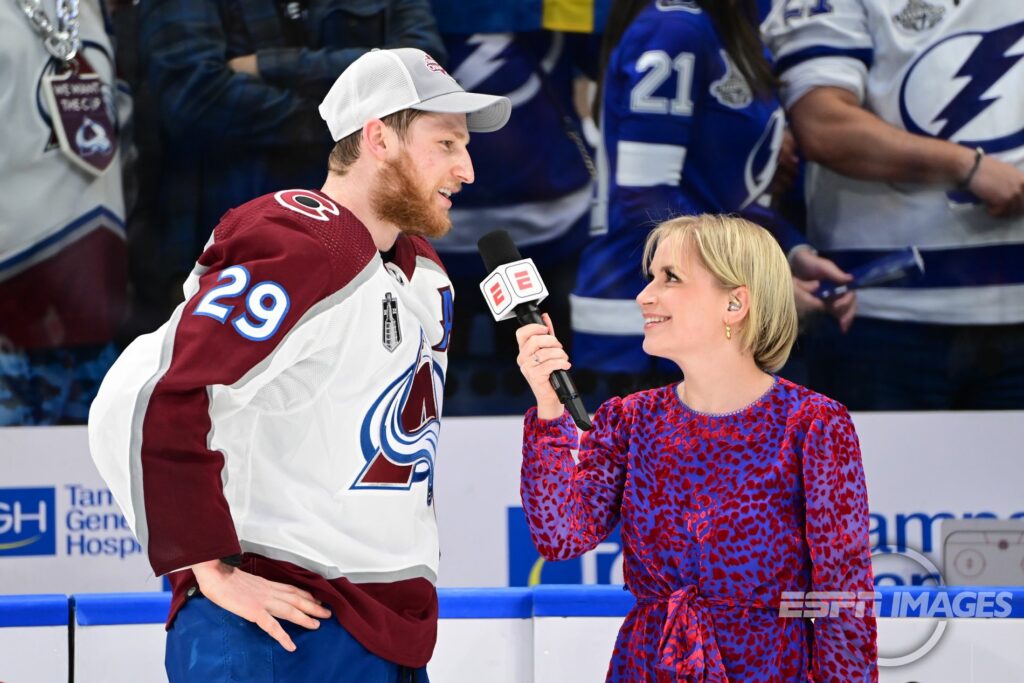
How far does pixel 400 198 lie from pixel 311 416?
1.23 ft

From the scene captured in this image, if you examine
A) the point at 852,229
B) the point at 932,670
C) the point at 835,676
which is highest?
the point at 852,229

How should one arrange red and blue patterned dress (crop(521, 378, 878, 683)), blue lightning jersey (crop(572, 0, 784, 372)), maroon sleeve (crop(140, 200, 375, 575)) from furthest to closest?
1. blue lightning jersey (crop(572, 0, 784, 372))
2. red and blue patterned dress (crop(521, 378, 878, 683))
3. maroon sleeve (crop(140, 200, 375, 575))

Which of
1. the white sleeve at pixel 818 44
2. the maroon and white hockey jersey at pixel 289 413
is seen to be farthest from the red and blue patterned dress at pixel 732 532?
the white sleeve at pixel 818 44

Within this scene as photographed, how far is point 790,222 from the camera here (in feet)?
12.4

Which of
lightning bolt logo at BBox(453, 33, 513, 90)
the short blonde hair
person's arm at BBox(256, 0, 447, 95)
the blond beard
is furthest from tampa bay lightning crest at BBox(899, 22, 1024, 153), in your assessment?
the blond beard

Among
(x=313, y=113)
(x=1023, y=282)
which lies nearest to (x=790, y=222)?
(x=1023, y=282)

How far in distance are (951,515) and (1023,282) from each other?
2.72 ft

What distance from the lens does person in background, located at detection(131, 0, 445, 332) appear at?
3.73 meters

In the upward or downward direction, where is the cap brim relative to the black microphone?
upward

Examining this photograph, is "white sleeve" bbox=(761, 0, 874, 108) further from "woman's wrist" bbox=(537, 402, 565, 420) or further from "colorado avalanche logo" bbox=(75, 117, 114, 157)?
"woman's wrist" bbox=(537, 402, 565, 420)

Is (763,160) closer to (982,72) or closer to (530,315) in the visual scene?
(982,72)

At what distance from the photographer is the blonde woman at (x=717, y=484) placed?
1.64 m

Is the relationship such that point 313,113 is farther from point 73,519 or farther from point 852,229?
point 852,229

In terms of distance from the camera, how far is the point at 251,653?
153 cm
